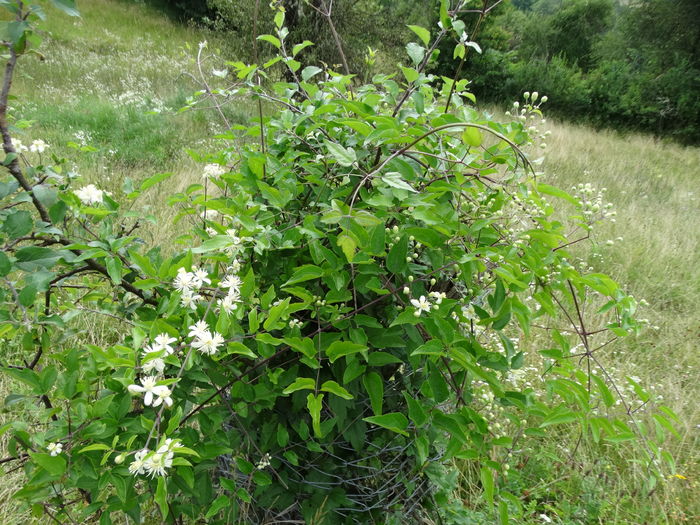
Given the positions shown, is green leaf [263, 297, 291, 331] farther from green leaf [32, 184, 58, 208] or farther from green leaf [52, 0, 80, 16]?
green leaf [52, 0, 80, 16]

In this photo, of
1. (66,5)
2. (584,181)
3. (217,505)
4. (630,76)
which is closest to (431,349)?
(217,505)

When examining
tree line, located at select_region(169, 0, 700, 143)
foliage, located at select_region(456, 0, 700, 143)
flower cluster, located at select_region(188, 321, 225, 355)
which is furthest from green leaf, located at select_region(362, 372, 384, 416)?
foliage, located at select_region(456, 0, 700, 143)

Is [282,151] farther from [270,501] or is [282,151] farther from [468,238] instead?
[270,501]

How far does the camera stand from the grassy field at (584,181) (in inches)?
74.4

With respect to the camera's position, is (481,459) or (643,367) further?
(643,367)

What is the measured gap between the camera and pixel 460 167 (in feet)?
3.70

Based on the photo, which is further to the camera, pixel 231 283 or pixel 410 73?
pixel 410 73

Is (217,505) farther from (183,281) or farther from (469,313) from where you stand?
(469,313)

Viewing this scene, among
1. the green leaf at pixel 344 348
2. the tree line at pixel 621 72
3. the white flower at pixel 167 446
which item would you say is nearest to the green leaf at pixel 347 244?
the green leaf at pixel 344 348

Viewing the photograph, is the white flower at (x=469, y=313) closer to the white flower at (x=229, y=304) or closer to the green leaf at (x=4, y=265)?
the white flower at (x=229, y=304)

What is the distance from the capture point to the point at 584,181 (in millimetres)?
6121

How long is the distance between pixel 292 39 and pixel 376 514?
6.98 m

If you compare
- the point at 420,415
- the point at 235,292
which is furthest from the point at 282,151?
the point at 420,415

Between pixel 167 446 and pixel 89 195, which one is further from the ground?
pixel 89 195
